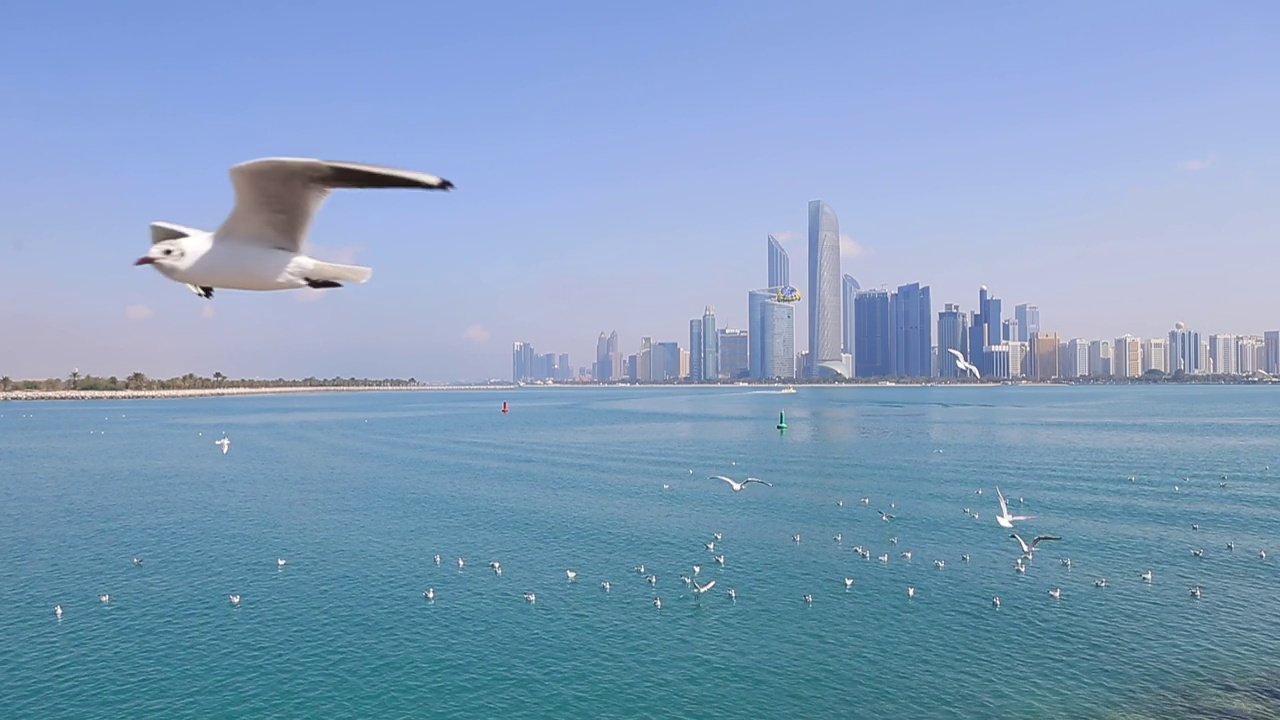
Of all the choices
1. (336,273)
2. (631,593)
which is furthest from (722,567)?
(336,273)

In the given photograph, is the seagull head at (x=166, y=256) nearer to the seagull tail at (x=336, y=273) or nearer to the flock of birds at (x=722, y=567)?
the seagull tail at (x=336, y=273)

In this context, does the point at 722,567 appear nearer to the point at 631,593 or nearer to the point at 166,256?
the point at 631,593

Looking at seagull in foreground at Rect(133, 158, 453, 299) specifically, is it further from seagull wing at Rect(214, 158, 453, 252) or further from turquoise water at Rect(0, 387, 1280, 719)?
turquoise water at Rect(0, 387, 1280, 719)

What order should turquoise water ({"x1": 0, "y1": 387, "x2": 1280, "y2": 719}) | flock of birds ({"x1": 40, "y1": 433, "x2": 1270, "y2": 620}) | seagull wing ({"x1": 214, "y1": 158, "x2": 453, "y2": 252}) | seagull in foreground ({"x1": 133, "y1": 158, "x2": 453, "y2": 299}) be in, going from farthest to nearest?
flock of birds ({"x1": 40, "y1": 433, "x2": 1270, "y2": 620})
turquoise water ({"x1": 0, "y1": 387, "x2": 1280, "y2": 719})
seagull in foreground ({"x1": 133, "y1": 158, "x2": 453, "y2": 299})
seagull wing ({"x1": 214, "y1": 158, "x2": 453, "y2": 252})

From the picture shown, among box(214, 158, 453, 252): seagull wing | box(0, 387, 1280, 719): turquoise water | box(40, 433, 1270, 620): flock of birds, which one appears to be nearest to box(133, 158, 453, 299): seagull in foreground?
box(214, 158, 453, 252): seagull wing

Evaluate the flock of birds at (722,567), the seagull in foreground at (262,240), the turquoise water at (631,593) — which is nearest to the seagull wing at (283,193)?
the seagull in foreground at (262,240)

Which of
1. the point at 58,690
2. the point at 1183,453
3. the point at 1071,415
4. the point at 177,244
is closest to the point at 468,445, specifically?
the point at 58,690
